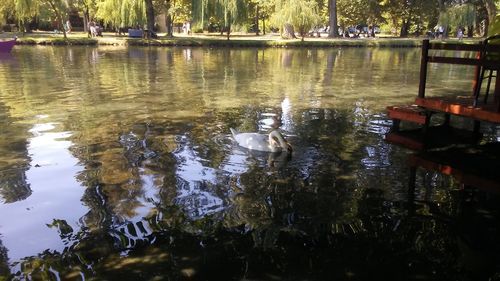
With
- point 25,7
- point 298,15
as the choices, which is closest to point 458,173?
point 298,15

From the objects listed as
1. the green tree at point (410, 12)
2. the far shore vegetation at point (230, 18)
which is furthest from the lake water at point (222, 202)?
the green tree at point (410, 12)

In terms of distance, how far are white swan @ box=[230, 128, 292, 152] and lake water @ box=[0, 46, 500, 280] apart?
5.9 inches

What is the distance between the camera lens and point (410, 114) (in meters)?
9.56

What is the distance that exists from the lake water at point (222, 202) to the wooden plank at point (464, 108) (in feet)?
3.66

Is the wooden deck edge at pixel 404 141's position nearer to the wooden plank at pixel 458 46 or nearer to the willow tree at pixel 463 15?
the wooden plank at pixel 458 46

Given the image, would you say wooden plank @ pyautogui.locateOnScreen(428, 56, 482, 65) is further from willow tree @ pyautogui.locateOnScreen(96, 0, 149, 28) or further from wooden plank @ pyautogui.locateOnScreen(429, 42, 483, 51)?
willow tree @ pyautogui.locateOnScreen(96, 0, 149, 28)

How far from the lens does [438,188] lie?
698cm

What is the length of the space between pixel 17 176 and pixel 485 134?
371 inches

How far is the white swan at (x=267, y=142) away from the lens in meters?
8.36

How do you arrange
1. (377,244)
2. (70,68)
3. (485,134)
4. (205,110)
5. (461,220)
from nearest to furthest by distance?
(377,244)
(461,220)
(485,134)
(205,110)
(70,68)

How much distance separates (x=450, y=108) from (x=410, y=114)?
1040 mm

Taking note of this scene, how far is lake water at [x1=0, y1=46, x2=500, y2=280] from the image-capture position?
193 inches

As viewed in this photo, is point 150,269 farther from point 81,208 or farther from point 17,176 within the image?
point 17,176

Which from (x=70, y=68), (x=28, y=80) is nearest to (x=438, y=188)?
→ (x=28, y=80)
